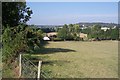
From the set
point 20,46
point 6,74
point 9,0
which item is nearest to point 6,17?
point 9,0

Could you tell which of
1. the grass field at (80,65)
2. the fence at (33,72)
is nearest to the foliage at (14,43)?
the grass field at (80,65)

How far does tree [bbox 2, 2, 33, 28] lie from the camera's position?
29414 mm

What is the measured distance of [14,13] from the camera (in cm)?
3091

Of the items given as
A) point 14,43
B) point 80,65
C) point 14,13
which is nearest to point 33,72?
point 14,43

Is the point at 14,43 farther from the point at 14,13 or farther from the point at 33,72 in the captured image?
the point at 14,13

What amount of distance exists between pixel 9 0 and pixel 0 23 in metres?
4.23

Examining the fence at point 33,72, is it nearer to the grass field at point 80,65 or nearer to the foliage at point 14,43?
the grass field at point 80,65

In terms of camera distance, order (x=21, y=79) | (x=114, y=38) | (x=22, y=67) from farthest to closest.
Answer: (x=114, y=38), (x=22, y=67), (x=21, y=79)

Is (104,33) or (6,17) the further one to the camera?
(104,33)

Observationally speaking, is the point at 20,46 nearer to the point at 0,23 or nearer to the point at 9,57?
the point at 9,57

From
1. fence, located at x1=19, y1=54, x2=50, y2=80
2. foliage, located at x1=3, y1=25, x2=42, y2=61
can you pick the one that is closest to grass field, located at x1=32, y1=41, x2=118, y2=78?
foliage, located at x1=3, y1=25, x2=42, y2=61

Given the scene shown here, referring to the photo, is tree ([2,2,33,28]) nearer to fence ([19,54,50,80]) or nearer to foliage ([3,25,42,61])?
foliage ([3,25,42,61])

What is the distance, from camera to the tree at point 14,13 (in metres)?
29.4

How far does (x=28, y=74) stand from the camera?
39.6 ft
